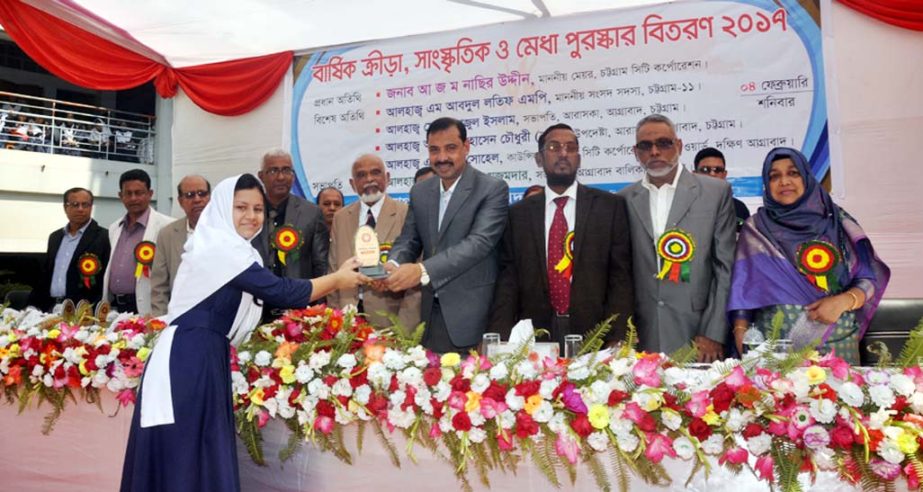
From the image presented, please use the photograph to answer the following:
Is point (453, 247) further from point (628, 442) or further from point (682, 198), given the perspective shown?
point (628, 442)

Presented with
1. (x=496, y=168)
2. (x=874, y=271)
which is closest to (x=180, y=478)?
(x=874, y=271)

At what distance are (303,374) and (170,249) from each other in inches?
82.1

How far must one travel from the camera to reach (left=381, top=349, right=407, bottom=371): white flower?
69.4 inches

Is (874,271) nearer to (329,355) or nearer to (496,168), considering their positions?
(329,355)

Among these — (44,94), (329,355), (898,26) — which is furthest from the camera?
(44,94)

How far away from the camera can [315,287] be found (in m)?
2.10

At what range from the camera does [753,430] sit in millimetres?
1427

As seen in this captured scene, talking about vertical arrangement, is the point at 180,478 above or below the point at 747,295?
below

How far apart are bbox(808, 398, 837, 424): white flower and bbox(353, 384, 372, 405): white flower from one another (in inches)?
40.0

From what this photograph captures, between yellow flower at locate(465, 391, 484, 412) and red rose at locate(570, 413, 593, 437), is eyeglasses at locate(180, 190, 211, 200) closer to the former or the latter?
yellow flower at locate(465, 391, 484, 412)

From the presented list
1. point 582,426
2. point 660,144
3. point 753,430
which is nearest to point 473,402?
point 582,426

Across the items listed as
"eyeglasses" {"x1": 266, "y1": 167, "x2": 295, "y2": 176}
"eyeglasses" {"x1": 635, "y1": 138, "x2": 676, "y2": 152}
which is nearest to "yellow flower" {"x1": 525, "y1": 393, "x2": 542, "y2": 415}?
"eyeglasses" {"x1": 635, "y1": 138, "x2": 676, "y2": 152}

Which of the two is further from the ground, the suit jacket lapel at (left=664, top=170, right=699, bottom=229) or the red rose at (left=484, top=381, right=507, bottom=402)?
the suit jacket lapel at (left=664, top=170, right=699, bottom=229)

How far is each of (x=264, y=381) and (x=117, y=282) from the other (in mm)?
2407
